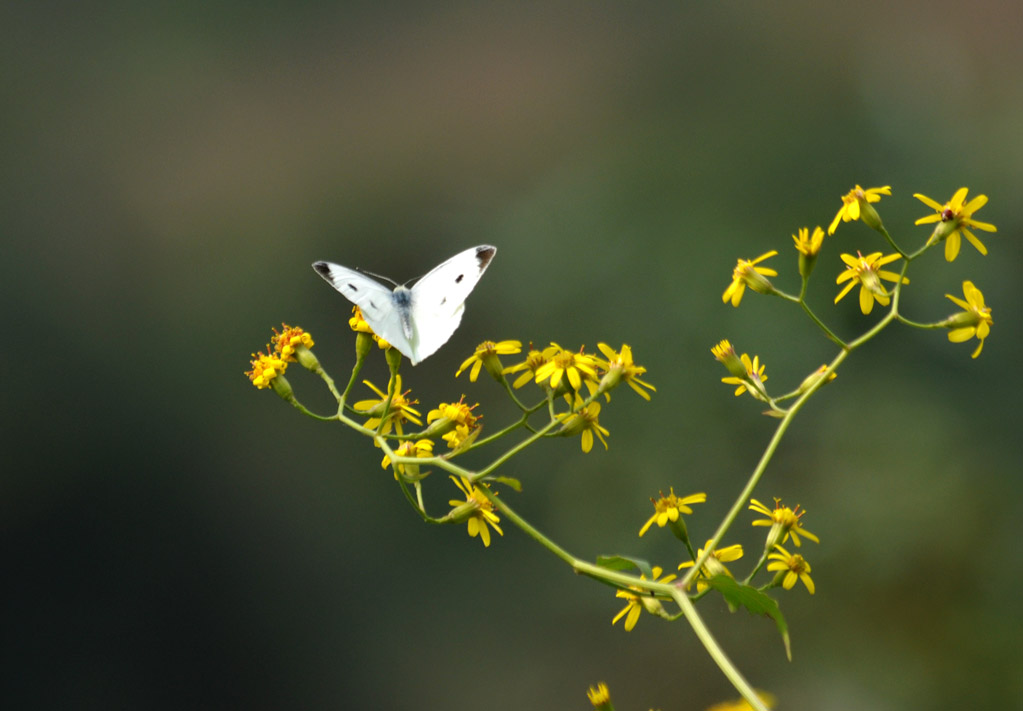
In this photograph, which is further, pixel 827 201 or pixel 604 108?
pixel 604 108

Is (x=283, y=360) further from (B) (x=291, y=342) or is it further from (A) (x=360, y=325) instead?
(A) (x=360, y=325)

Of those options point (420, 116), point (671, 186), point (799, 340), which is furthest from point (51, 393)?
point (799, 340)

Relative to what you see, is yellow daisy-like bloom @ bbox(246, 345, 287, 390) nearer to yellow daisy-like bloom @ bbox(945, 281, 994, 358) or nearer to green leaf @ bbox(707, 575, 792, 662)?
green leaf @ bbox(707, 575, 792, 662)

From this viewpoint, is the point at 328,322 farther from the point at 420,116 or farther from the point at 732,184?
the point at 732,184

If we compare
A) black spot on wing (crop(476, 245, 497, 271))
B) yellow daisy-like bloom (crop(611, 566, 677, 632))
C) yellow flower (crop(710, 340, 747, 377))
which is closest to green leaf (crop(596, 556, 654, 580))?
yellow daisy-like bloom (crop(611, 566, 677, 632))

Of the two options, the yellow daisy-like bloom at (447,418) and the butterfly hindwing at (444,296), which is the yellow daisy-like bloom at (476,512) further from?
the butterfly hindwing at (444,296)

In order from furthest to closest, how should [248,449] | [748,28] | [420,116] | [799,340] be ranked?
[420,116]
[748,28]
[248,449]
[799,340]
